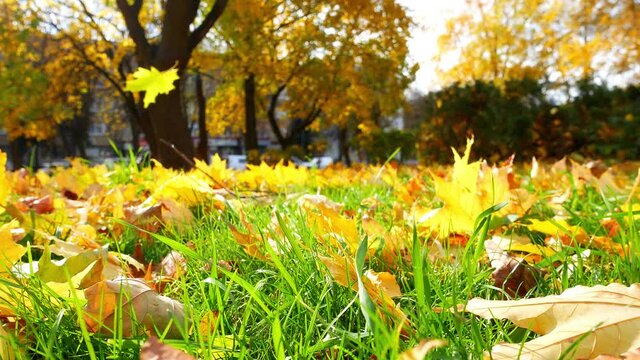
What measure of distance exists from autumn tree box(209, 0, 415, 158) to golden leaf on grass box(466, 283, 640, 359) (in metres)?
12.6

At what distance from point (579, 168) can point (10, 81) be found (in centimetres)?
1754

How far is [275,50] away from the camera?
52.2 ft

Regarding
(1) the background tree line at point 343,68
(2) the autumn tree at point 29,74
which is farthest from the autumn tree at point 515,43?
(2) the autumn tree at point 29,74

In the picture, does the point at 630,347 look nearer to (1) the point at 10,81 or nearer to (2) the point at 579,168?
(2) the point at 579,168

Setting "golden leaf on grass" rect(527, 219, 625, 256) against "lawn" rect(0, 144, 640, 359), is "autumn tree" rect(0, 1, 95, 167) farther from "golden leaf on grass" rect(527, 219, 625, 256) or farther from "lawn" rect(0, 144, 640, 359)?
"golden leaf on grass" rect(527, 219, 625, 256)

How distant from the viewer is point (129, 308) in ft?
2.43

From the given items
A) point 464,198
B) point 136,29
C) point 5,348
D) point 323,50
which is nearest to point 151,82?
point 464,198

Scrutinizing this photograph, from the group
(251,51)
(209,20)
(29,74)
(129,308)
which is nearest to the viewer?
(129,308)

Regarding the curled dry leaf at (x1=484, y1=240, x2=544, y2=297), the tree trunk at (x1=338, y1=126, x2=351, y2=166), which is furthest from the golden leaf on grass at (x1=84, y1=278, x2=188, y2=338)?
the tree trunk at (x1=338, y1=126, x2=351, y2=166)

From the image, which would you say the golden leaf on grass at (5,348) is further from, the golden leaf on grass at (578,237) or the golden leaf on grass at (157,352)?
the golden leaf on grass at (578,237)

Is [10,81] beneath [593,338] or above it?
above

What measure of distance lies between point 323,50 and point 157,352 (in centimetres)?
1672

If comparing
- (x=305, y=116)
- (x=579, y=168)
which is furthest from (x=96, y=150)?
(x=579, y=168)

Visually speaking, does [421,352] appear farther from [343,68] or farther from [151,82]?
[343,68]
